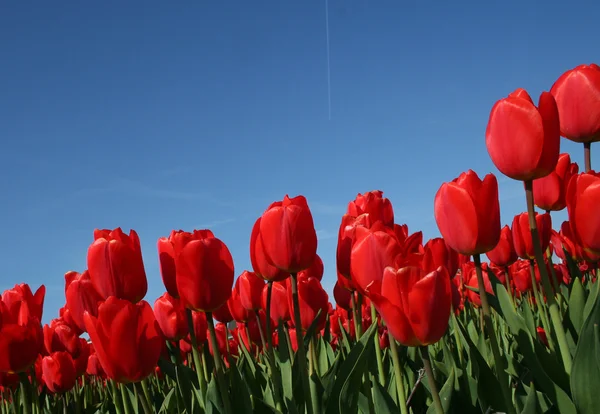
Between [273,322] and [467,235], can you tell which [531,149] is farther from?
[273,322]

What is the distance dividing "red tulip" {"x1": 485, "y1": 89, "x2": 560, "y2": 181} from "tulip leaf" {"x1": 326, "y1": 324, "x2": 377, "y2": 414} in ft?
2.34

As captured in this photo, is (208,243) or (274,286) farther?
(274,286)

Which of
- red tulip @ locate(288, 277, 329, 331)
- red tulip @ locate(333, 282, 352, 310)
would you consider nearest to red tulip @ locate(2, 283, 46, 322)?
red tulip @ locate(288, 277, 329, 331)

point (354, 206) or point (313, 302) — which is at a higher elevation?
point (354, 206)

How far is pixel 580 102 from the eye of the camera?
100 inches

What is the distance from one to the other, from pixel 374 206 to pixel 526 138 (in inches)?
37.1

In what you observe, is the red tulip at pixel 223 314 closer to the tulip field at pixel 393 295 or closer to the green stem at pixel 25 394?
the tulip field at pixel 393 295

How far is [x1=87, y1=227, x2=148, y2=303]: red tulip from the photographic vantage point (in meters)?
2.42

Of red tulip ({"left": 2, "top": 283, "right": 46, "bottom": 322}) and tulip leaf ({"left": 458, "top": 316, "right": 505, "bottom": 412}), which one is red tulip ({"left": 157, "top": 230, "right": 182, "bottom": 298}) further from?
red tulip ({"left": 2, "top": 283, "right": 46, "bottom": 322})

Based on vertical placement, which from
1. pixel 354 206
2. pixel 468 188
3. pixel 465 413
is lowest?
pixel 465 413

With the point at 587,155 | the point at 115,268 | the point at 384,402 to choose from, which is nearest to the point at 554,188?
the point at 587,155

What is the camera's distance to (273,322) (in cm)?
410

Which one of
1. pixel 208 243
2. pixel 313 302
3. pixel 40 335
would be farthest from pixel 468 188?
pixel 40 335

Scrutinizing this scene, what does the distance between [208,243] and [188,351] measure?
288 cm
